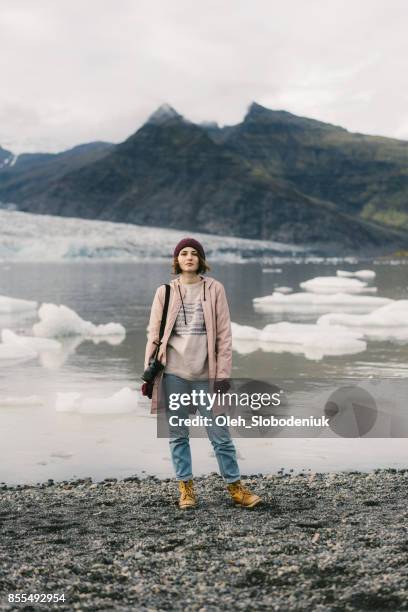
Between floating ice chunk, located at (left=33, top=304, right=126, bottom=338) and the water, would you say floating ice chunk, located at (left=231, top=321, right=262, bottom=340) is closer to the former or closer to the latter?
the water

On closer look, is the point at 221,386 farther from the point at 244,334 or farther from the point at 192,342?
the point at 244,334

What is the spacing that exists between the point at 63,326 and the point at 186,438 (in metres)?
17.0

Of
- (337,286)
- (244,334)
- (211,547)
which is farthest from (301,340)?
(337,286)

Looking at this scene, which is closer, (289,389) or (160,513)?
(160,513)

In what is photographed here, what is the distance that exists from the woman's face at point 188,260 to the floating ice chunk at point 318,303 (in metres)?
25.5

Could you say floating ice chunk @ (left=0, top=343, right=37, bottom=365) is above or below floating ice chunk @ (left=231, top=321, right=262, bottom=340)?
below

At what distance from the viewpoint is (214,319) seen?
6453mm

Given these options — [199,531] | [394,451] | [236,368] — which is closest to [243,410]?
[394,451]

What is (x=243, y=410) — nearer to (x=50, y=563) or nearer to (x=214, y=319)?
(x=214, y=319)

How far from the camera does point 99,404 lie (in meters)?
12.3

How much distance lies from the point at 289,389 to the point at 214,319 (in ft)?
25.5

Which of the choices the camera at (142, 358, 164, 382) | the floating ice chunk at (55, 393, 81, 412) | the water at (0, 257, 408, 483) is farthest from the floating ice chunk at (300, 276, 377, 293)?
the camera at (142, 358, 164, 382)

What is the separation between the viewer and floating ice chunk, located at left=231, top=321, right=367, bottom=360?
19.6m

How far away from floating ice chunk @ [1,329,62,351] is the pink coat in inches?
542
